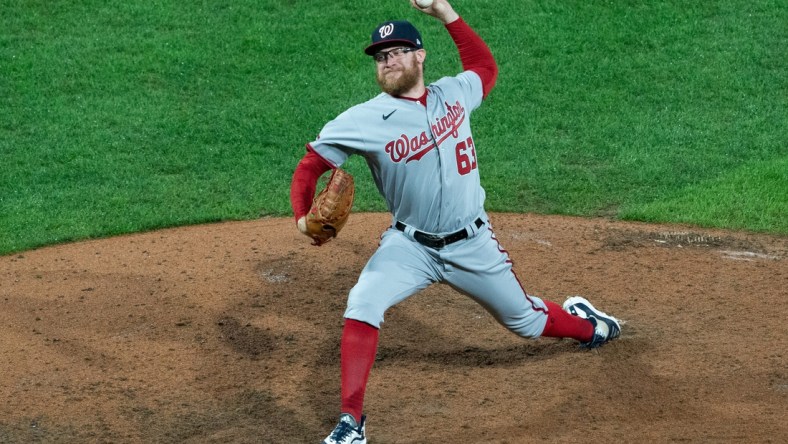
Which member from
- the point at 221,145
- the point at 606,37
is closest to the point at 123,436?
the point at 221,145

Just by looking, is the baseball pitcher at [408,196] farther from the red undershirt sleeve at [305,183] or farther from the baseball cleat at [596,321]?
the baseball cleat at [596,321]

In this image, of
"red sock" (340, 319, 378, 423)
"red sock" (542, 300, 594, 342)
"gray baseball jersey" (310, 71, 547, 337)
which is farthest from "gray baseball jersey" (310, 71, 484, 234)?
"red sock" (542, 300, 594, 342)

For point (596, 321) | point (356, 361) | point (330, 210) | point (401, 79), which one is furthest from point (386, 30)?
point (596, 321)

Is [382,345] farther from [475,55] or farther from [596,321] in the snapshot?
[475,55]

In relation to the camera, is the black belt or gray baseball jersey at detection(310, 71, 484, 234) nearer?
gray baseball jersey at detection(310, 71, 484, 234)

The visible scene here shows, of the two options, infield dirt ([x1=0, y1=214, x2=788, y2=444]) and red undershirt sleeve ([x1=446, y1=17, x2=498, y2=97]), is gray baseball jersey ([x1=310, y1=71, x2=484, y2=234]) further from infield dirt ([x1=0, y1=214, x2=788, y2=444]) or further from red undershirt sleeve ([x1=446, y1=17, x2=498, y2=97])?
infield dirt ([x1=0, y1=214, x2=788, y2=444])

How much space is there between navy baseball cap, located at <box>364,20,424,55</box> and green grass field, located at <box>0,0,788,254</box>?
328cm

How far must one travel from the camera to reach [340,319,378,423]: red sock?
4.89 metres

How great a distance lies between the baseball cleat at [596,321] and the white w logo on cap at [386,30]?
1872 mm

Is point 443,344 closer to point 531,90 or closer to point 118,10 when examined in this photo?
point 531,90

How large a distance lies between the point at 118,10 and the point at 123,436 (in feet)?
23.9

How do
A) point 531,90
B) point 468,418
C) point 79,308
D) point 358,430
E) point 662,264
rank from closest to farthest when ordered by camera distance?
point 358,430, point 468,418, point 79,308, point 662,264, point 531,90

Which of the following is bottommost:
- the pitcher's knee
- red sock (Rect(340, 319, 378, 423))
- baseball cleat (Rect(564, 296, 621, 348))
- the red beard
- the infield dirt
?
the infield dirt

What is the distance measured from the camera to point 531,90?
33.1 feet
